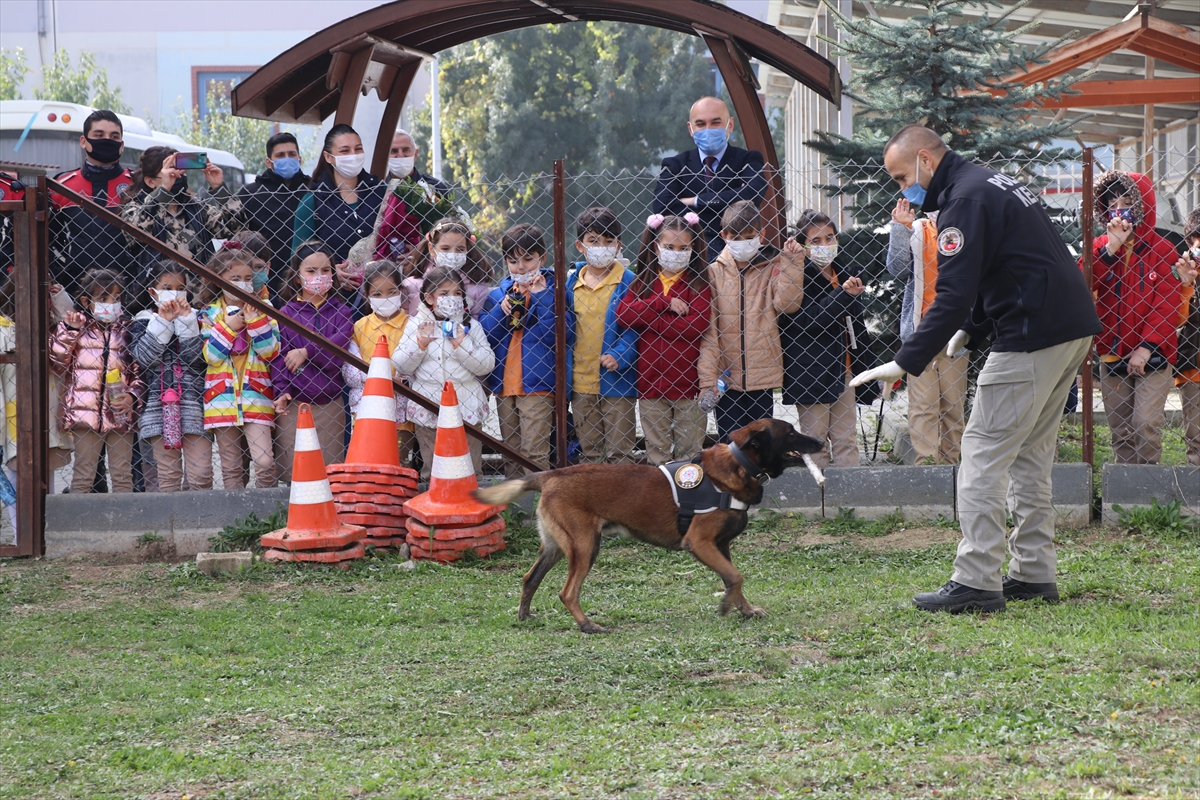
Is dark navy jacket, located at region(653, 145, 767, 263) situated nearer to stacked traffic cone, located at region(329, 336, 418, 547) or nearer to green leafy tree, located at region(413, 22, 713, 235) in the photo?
stacked traffic cone, located at region(329, 336, 418, 547)

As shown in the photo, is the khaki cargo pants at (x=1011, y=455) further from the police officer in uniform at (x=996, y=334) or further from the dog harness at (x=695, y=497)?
the dog harness at (x=695, y=497)

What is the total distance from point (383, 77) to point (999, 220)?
20.0ft

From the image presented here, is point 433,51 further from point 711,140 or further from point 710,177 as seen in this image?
point 710,177

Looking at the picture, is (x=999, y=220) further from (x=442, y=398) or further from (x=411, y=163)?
(x=411, y=163)

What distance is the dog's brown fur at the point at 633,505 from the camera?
5586mm

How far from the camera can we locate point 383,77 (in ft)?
32.3

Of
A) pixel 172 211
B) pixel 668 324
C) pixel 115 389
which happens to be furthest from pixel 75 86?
pixel 668 324

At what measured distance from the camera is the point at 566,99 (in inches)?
1405

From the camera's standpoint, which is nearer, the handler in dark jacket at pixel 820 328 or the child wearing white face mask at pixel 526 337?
the handler in dark jacket at pixel 820 328

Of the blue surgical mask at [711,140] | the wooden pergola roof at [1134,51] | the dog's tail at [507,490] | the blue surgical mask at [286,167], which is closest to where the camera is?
the dog's tail at [507,490]

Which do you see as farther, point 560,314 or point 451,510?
point 560,314

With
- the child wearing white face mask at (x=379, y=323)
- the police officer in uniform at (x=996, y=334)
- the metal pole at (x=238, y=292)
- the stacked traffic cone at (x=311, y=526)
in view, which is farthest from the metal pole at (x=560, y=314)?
the police officer in uniform at (x=996, y=334)

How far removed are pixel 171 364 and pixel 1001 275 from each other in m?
5.03

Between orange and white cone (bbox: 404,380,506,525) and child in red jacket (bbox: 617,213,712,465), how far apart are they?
1.19 metres
